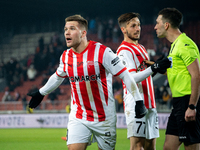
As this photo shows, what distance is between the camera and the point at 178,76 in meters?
3.88

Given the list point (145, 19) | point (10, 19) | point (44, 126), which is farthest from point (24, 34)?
point (44, 126)

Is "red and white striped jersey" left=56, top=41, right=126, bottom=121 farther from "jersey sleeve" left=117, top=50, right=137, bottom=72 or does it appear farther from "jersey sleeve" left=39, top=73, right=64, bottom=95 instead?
"jersey sleeve" left=117, top=50, right=137, bottom=72

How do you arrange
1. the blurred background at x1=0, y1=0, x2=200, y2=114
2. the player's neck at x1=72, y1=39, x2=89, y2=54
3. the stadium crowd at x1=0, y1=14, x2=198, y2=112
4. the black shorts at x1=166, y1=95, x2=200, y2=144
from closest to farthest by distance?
the black shorts at x1=166, y1=95, x2=200, y2=144 < the player's neck at x1=72, y1=39, x2=89, y2=54 < the blurred background at x1=0, y1=0, x2=200, y2=114 < the stadium crowd at x1=0, y1=14, x2=198, y2=112

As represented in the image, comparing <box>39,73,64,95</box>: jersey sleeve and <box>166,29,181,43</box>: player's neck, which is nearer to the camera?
<box>166,29,181,43</box>: player's neck

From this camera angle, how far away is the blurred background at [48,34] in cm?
2002

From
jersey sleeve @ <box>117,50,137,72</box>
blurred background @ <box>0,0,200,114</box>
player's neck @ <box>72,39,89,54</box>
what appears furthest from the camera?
blurred background @ <box>0,0,200,114</box>

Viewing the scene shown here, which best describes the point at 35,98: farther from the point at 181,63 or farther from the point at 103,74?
the point at 181,63

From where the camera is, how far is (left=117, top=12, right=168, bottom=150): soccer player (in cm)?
460

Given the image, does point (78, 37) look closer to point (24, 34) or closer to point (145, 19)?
point (145, 19)

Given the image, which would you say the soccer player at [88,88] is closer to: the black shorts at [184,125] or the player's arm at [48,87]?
the player's arm at [48,87]

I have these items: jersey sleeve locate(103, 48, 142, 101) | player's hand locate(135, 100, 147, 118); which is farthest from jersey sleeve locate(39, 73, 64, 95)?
player's hand locate(135, 100, 147, 118)

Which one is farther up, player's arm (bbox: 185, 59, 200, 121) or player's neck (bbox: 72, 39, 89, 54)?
player's neck (bbox: 72, 39, 89, 54)

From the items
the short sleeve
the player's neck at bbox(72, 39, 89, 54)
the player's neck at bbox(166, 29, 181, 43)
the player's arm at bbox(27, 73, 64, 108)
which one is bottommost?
the player's arm at bbox(27, 73, 64, 108)

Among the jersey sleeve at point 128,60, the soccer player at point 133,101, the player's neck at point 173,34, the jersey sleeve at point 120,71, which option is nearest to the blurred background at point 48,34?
the soccer player at point 133,101
